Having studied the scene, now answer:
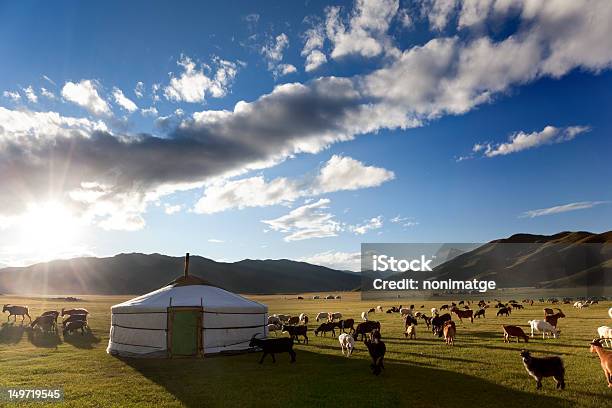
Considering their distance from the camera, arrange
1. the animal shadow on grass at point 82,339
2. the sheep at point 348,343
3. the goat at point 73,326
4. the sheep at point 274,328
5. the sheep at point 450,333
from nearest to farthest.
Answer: the sheep at point 348,343
the sheep at point 450,333
the animal shadow on grass at point 82,339
the goat at point 73,326
the sheep at point 274,328

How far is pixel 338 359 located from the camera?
17.4 meters

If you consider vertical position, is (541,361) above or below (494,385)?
above

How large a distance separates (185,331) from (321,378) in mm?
7499

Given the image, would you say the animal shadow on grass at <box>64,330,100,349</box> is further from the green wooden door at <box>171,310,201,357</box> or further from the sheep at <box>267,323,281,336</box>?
the sheep at <box>267,323,281,336</box>

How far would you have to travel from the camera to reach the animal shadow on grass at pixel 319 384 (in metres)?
11.1

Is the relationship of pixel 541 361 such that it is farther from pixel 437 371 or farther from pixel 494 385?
pixel 437 371

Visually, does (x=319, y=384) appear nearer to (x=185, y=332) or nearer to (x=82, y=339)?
(x=185, y=332)

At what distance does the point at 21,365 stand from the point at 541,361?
18.3 metres

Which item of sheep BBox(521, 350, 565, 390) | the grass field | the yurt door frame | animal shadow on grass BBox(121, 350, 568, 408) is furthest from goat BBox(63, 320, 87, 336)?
sheep BBox(521, 350, 565, 390)

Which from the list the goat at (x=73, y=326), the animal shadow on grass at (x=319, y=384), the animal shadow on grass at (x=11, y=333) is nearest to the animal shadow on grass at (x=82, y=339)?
the goat at (x=73, y=326)

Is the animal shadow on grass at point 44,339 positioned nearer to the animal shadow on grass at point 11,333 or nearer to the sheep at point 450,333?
the animal shadow on grass at point 11,333

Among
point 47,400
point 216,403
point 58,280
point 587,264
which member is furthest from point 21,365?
point 587,264

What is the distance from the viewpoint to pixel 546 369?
12000 millimetres

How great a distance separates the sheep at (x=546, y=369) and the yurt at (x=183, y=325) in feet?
39.5
